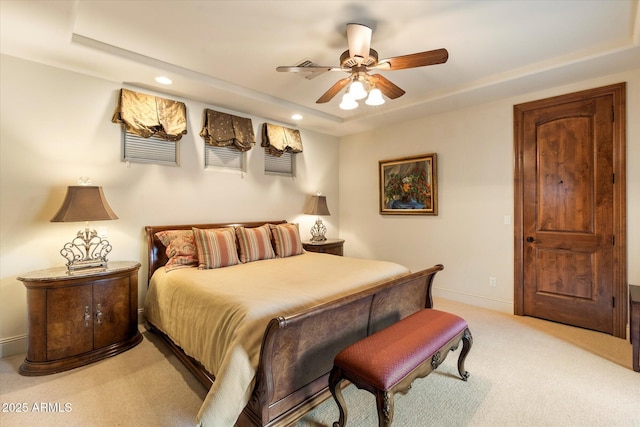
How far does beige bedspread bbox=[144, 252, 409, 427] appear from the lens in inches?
61.3

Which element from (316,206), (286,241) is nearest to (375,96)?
(286,241)

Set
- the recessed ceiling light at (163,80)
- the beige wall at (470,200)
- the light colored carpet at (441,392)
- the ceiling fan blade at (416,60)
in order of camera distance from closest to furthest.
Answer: the light colored carpet at (441,392) → the ceiling fan blade at (416,60) → the beige wall at (470,200) → the recessed ceiling light at (163,80)

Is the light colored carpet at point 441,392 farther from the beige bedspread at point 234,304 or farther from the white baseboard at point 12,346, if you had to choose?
the beige bedspread at point 234,304

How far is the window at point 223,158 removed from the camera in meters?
3.87

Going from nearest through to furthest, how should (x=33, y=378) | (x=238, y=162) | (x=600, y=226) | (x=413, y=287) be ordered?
(x=33, y=378) < (x=413, y=287) < (x=600, y=226) < (x=238, y=162)

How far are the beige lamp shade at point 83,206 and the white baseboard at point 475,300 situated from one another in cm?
417

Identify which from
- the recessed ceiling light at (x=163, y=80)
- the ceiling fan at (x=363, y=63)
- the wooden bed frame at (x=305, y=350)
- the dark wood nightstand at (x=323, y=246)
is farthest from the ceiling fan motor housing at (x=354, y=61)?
the dark wood nightstand at (x=323, y=246)

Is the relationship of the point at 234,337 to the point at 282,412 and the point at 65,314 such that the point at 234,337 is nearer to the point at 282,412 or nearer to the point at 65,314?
the point at 282,412

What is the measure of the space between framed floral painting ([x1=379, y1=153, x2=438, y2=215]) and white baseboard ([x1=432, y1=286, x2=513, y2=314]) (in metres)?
1.16

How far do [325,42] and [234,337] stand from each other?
8.03 ft

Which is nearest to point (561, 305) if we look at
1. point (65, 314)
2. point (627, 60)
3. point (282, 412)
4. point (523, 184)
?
point (523, 184)

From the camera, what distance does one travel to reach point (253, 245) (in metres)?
3.44

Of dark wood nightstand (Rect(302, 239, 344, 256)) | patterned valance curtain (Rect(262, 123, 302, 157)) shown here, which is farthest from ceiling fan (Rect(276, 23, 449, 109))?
dark wood nightstand (Rect(302, 239, 344, 256))

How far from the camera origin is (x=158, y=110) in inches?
130
